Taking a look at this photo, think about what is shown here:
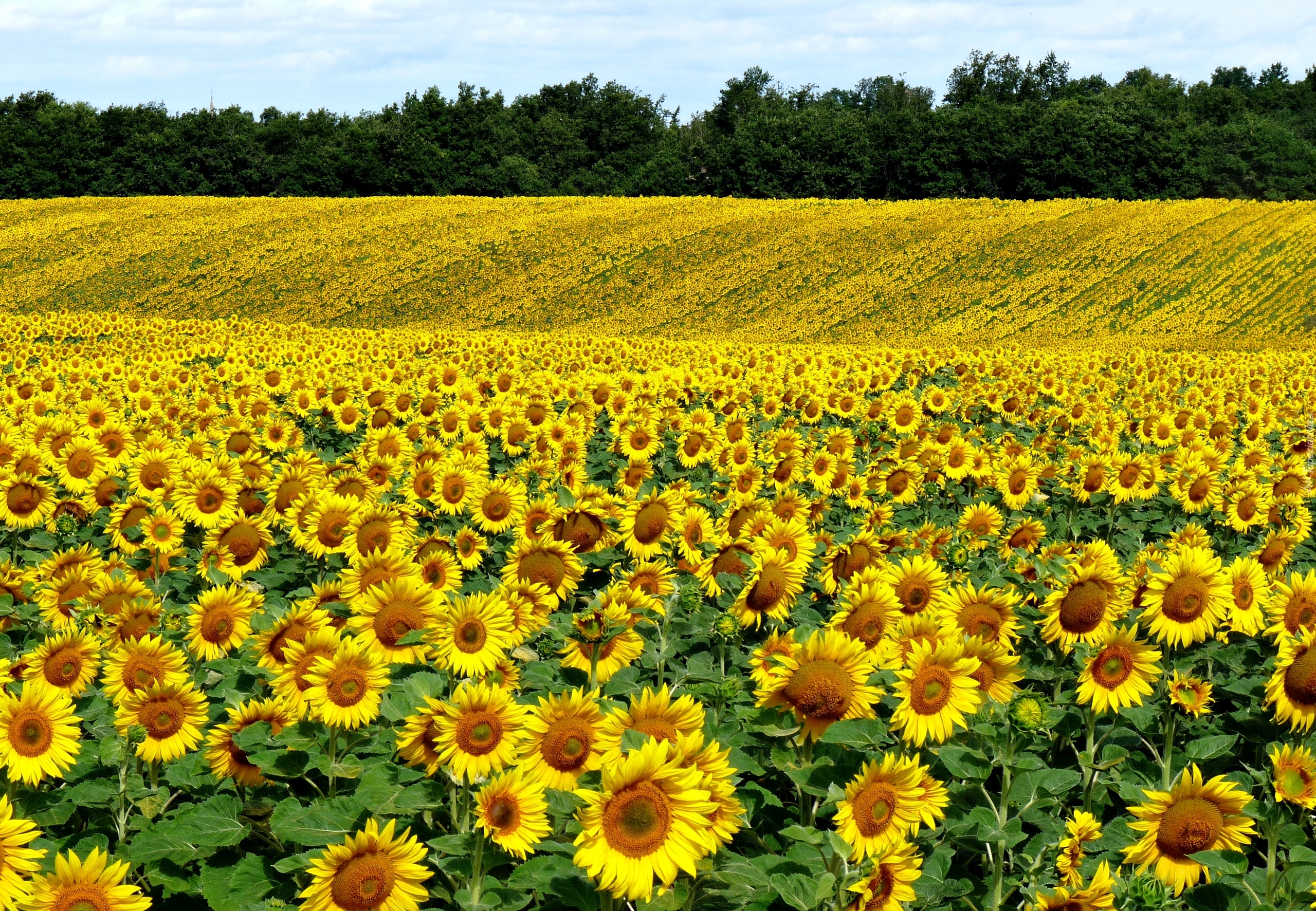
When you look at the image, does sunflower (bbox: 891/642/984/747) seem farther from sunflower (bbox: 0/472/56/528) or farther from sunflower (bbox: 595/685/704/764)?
sunflower (bbox: 0/472/56/528)

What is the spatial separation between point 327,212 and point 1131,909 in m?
66.4

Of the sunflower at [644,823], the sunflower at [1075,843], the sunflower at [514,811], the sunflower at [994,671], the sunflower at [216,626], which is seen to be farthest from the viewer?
the sunflower at [216,626]

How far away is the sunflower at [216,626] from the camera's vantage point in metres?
4.26

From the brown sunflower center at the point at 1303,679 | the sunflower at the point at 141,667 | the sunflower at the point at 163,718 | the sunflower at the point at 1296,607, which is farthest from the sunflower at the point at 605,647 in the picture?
the sunflower at the point at 1296,607

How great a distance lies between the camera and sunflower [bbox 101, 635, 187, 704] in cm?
373

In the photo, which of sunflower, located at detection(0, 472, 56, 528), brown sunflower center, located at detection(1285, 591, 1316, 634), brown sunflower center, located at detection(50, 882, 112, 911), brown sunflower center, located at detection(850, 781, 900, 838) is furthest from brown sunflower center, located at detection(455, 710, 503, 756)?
sunflower, located at detection(0, 472, 56, 528)

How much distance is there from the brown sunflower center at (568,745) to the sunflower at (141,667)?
1.61 m

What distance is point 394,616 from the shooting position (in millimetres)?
3783

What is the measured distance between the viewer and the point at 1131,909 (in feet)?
8.54

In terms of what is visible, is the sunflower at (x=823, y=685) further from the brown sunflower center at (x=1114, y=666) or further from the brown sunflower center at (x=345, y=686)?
the brown sunflower center at (x=345, y=686)

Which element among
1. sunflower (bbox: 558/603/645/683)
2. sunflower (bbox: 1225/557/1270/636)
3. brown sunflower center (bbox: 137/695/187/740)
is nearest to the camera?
brown sunflower center (bbox: 137/695/187/740)

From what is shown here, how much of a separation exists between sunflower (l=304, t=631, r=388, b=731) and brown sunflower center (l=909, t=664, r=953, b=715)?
5.67 ft

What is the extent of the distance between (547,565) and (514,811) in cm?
206

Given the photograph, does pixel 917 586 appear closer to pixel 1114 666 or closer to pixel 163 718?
pixel 1114 666
